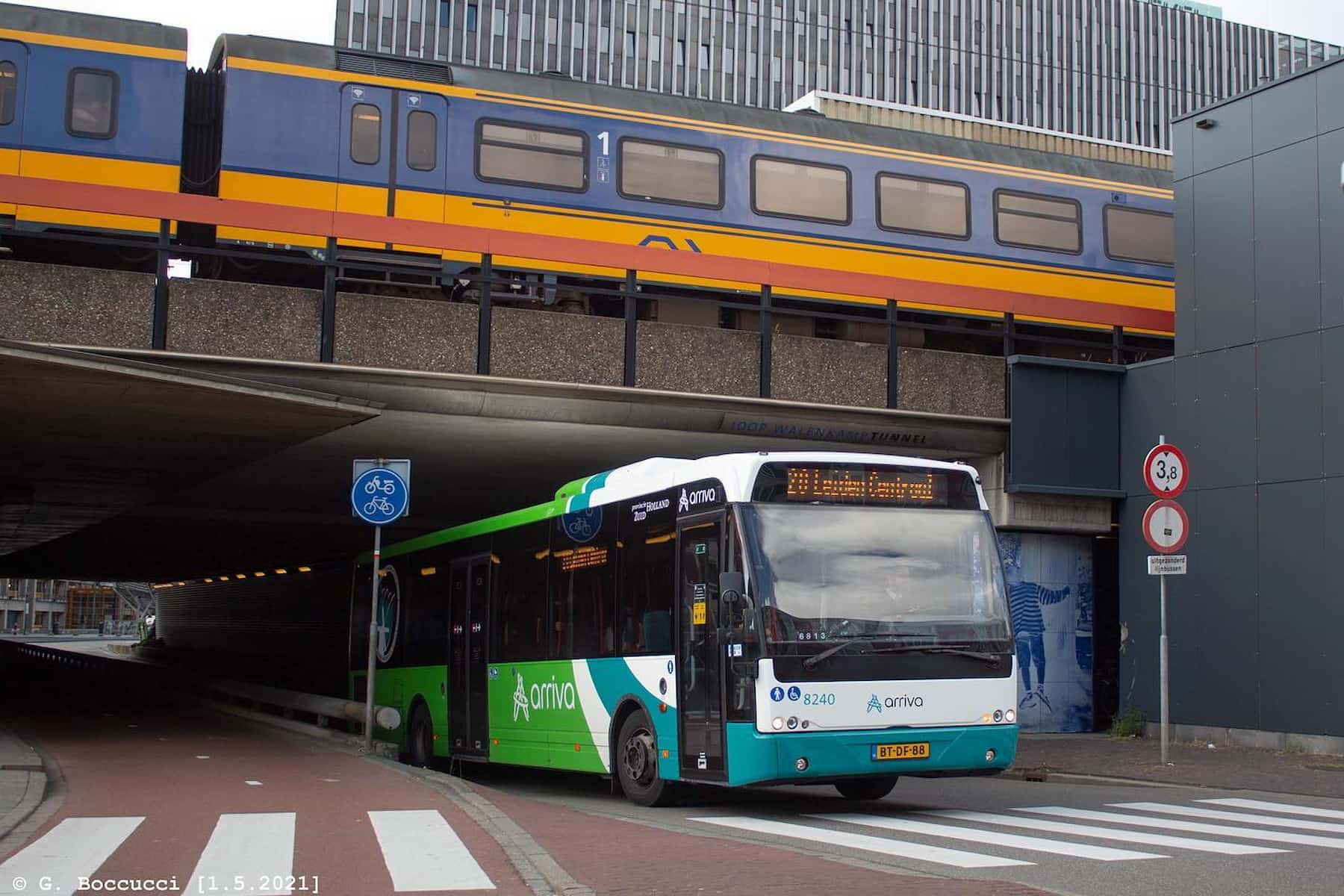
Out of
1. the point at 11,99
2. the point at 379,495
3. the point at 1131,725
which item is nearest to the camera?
the point at 379,495

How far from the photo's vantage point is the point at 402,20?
72.8 meters

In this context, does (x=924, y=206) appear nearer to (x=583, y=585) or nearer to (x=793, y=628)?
(x=583, y=585)

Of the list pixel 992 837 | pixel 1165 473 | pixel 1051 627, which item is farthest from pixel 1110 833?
pixel 1051 627

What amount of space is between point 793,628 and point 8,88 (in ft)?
43.3

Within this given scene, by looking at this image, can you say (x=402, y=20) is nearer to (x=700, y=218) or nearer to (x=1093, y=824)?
(x=700, y=218)

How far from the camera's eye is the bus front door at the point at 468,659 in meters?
16.3

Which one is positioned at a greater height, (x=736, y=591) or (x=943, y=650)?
(x=736, y=591)

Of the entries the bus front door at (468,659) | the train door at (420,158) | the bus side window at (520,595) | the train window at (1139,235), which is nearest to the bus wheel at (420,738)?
the bus front door at (468,659)

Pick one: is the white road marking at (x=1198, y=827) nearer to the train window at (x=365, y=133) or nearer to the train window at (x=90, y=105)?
the train window at (x=365, y=133)

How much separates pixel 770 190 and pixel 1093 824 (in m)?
12.9

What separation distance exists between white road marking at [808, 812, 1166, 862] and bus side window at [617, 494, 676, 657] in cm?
201

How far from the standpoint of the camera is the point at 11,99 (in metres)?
18.5

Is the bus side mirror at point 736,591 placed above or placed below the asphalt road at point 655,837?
above

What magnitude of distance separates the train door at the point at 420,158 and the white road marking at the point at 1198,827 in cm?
1168
